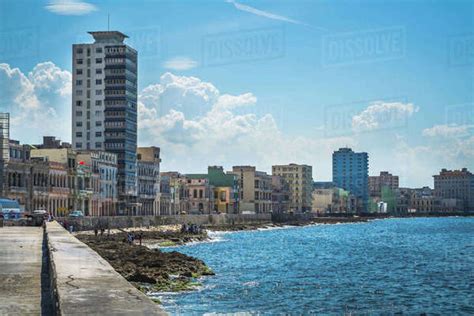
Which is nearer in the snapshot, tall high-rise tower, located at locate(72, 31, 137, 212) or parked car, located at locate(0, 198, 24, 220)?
parked car, located at locate(0, 198, 24, 220)

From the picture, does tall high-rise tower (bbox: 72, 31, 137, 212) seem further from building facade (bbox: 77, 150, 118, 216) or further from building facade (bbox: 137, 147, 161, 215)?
building facade (bbox: 77, 150, 118, 216)

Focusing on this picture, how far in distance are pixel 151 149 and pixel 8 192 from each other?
73695mm

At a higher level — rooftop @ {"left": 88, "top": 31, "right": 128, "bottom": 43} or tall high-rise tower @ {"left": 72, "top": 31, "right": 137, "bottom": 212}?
rooftop @ {"left": 88, "top": 31, "right": 128, "bottom": 43}

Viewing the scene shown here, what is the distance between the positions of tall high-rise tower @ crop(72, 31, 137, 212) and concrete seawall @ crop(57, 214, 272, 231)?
53.1ft

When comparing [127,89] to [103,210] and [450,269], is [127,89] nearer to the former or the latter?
[103,210]

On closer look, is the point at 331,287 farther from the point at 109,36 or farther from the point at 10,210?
the point at 109,36

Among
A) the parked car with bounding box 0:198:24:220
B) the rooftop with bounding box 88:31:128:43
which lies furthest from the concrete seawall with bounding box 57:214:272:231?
the rooftop with bounding box 88:31:128:43

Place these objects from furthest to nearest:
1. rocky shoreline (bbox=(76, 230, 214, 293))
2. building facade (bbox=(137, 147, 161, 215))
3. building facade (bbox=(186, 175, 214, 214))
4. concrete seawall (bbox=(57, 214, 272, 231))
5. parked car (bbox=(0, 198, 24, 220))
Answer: building facade (bbox=(186, 175, 214, 214))
building facade (bbox=(137, 147, 161, 215))
concrete seawall (bbox=(57, 214, 272, 231))
parked car (bbox=(0, 198, 24, 220))
rocky shoreline (bbox=(76, 230, 214, 293))

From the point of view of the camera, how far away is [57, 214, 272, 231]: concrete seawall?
103 meters

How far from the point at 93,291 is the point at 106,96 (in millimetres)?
151907

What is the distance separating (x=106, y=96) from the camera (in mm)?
168625

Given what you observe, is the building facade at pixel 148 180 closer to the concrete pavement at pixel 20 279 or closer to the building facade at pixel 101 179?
the building facade at pixel 101 179

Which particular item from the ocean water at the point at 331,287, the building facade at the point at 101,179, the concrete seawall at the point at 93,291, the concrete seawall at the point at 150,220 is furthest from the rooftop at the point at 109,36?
the concrete seawall at the point at 93,291

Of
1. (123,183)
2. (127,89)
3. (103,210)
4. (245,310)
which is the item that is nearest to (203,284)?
(245,310)
